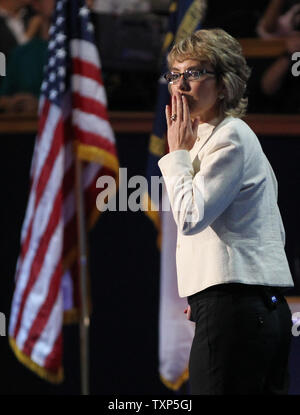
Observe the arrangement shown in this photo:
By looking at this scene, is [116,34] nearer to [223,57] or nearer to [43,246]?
[43,246]

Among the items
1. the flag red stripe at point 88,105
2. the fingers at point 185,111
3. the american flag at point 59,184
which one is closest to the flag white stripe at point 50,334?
the american flag at point 59,184

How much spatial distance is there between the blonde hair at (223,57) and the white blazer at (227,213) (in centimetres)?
9

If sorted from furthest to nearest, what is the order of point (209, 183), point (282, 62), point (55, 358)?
point (282, 62) < point (55, 358) < point (209, 183)

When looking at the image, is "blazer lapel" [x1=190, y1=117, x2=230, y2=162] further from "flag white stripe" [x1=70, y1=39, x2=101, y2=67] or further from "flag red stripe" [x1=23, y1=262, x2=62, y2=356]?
"flag white stripe" [x1=70, y1=39, x2=101, y2=67]

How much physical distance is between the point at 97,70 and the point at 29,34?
3.57 ft

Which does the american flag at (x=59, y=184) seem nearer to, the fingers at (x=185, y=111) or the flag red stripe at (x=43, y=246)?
the flag red stripe at (x=43, y=246)

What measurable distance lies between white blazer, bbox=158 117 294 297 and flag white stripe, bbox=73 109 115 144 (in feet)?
6.91

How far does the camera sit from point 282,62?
167 inches

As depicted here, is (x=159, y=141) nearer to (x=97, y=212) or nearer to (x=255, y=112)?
(x=97, y=212)

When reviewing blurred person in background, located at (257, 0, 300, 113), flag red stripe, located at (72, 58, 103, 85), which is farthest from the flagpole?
blurred person in background, located at (257, 0, 300, 113)

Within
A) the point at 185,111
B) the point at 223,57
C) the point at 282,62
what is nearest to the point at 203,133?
the point at 185,111

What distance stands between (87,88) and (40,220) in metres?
0.77

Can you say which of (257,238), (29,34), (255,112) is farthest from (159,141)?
(257,238)

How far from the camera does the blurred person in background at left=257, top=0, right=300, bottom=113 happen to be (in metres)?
4.23
